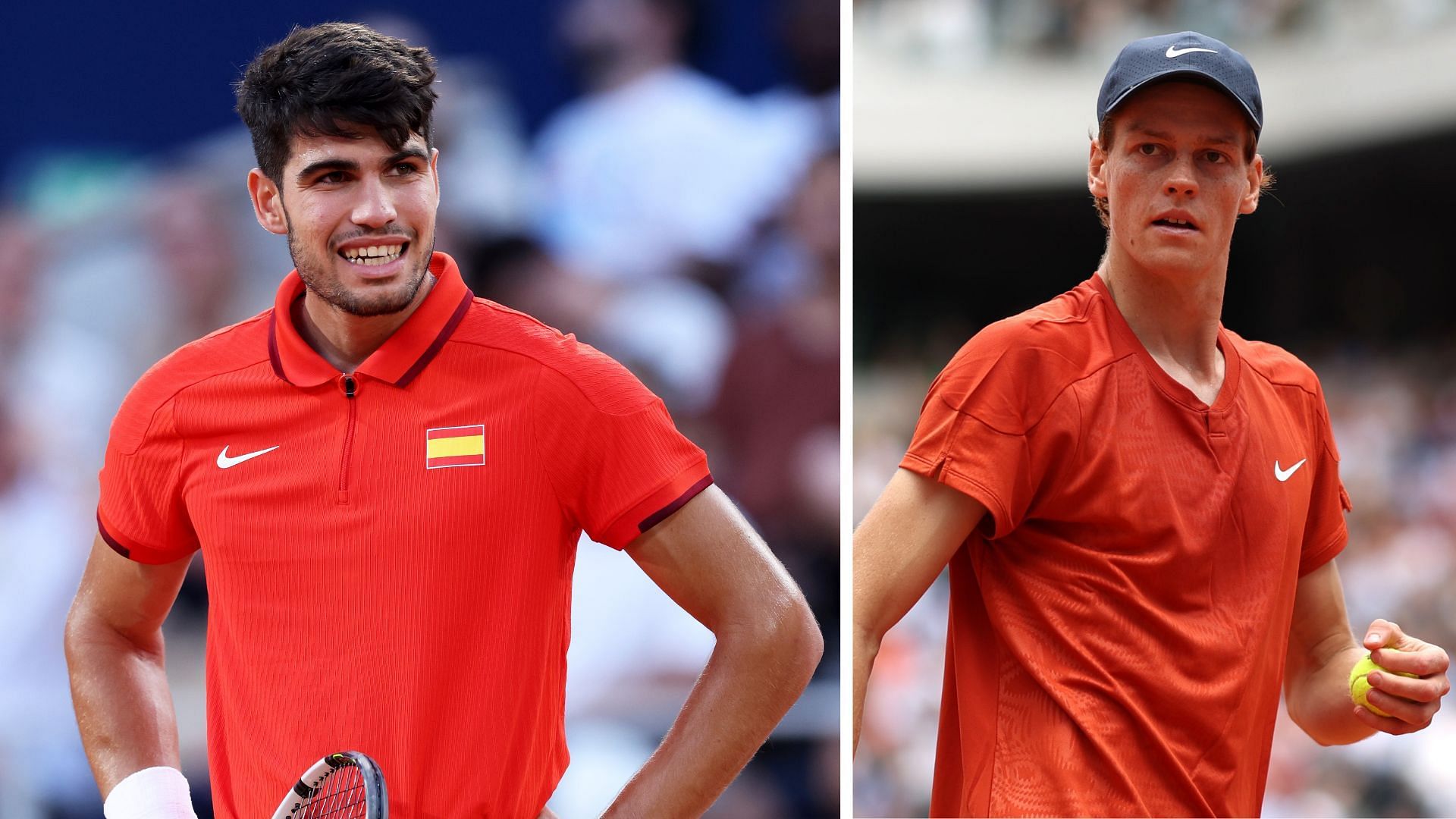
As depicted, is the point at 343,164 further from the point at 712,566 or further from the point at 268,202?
the point at 712,566

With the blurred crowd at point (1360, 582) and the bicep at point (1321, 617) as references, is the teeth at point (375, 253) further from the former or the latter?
the blurred crowd at point (1360, 582)

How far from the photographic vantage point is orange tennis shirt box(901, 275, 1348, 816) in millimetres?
2686

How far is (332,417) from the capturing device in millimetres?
2711

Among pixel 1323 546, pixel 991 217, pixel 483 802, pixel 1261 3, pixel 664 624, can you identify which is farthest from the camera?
pixel 991 217

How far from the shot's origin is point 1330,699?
3139 mm

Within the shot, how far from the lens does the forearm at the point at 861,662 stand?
265 centimetres

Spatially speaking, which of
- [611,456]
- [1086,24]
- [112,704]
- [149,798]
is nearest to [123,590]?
[112,704]

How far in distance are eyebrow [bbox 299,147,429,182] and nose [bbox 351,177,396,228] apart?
3 centimetres

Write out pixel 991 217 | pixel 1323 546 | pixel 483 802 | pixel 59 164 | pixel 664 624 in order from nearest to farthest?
pixel 483 802 → pixel 1323 546 → pixel 664 624 → pixel 59 164 → pixel 991 217

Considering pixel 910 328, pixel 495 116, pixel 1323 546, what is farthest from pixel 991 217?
pixel 1323 546

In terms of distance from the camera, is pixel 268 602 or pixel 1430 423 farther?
pixel 1430 423

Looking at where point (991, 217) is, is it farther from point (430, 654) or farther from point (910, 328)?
point (430, 654)

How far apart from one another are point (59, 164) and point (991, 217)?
38.3 feet

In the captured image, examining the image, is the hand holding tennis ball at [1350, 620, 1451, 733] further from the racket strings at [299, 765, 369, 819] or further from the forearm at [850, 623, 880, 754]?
the racket strings at [299, 765, 369, 819]
